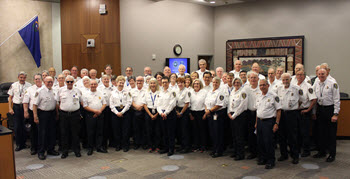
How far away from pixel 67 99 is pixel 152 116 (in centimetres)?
156

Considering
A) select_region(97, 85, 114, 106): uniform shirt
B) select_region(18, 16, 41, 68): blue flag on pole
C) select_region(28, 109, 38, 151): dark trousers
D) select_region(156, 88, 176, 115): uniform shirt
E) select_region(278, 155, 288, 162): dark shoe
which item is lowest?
select_region(278, 155, 288, 162): dark shoe

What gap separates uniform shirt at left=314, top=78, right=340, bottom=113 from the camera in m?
5.09

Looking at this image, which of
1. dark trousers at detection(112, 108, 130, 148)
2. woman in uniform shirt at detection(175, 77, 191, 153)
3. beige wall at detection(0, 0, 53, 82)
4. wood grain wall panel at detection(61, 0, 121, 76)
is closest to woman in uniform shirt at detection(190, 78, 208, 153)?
woman in uniform shirt at detection(175, 77, 191, 153)

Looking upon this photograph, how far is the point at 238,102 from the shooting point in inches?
202

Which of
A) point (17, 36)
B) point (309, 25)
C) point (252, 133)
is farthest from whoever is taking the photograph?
point (17, 36)

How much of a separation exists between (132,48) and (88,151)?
165 inches

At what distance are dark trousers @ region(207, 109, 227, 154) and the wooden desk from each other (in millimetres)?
2851

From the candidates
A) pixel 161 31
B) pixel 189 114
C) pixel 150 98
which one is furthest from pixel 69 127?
pixel 161 31

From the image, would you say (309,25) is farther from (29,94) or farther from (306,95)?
(29,94)

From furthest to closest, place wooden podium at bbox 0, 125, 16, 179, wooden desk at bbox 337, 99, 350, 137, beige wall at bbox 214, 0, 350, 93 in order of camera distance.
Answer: beige wall at bbox 214, 0, 350, 93, wooden desk at bbox 337, 99, 350, 137, wooden podium at bbox 0, 125, 16, 179

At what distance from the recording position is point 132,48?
9227 mm

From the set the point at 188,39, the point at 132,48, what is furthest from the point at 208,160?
the point at 188,39

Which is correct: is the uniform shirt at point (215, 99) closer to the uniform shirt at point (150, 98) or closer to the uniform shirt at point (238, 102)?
the uniform shirt at point (238, 102)

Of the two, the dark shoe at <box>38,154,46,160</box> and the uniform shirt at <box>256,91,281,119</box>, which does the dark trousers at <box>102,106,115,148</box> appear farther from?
the uniform shirt at <box>256,91,281,119</box>
